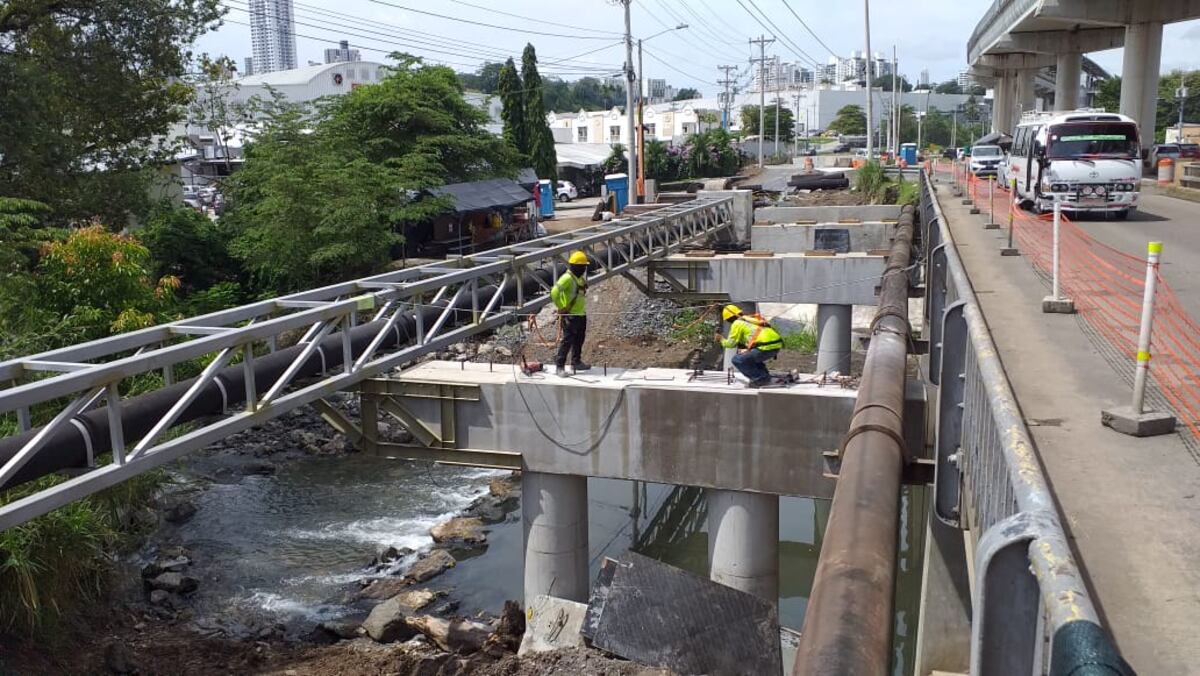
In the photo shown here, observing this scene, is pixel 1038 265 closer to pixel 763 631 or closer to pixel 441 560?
pixel 763 631

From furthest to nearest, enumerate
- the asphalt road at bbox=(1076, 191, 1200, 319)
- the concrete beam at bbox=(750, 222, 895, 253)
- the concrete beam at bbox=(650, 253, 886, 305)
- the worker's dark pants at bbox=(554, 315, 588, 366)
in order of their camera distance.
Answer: the concrete beam at bbox=(750, 222, 895, 253), the concrete beam at bbox=(650, 253, 886, 305), the worker's dark pants at bbox=(554, 315, 588, 366), the asphalt road at bbox=(1076, 191, 1200, 319)

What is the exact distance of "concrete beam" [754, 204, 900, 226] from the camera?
31.4 meters

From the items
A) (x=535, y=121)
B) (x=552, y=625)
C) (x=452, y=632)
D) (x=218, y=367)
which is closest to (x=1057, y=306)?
(x=552, y=625)

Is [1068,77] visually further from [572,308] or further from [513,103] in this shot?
[572,308]

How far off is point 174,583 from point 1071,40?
5066 cm

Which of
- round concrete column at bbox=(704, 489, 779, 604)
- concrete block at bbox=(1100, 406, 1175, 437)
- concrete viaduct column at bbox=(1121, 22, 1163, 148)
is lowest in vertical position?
round concrete column at bbox=(704, 489, 779, 604)

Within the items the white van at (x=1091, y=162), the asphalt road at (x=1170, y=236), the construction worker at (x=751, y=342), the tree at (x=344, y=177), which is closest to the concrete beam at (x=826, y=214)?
the asphalt road at (x=1170, y=236)

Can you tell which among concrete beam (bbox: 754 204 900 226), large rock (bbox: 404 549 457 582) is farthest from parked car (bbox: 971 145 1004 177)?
large rock (bbox: 404 549 457 582)

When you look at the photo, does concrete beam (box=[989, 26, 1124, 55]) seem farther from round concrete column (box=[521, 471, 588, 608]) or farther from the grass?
the grass

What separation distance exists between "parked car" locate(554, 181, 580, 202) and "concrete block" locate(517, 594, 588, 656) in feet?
173

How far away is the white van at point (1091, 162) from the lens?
2130 cm

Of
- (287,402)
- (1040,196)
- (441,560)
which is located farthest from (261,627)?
(1040,196)

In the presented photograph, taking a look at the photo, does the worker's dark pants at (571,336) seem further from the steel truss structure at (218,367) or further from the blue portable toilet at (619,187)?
the blue portable toilet at (619,187)

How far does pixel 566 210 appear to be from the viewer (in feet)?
196
